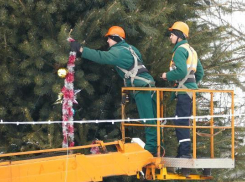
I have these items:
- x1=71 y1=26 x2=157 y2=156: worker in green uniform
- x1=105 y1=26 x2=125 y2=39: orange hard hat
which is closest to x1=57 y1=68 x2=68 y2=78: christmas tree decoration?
x1=71 y1=26 x2=157 y2=156: worker in green uniform

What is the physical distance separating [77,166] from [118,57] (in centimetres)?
173

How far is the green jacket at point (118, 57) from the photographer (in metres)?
7.60

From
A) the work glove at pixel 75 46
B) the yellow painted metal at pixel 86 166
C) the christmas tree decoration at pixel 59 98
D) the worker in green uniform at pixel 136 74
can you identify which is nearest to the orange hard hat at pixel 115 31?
the worker in green uniform at pixel 136 74

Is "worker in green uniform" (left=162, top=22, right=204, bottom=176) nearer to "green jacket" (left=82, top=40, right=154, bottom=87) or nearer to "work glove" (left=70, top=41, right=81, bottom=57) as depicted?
"green jacket" (left=82, top=40, right=154, bottom=87)

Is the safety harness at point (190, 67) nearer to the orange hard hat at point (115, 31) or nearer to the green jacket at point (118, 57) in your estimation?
the green jacket at point (118, 57)

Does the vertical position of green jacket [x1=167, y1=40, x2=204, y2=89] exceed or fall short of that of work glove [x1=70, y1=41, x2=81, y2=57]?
it falls short

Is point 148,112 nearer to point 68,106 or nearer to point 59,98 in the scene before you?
point 68,106

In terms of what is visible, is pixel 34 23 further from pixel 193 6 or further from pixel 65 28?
pixel 193 6

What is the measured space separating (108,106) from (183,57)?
1.68m

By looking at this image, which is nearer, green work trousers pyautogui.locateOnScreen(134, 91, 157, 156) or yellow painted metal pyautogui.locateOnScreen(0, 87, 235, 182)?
yellow painted metal pyautogui.locateOnScreen(0, 87, 235, 182)

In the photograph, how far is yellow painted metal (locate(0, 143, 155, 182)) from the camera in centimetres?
640

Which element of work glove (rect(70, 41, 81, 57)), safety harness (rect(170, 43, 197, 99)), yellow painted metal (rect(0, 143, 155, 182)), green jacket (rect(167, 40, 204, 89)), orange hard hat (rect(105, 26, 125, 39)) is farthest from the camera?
orange hard hat (rect(105, 26, 125, 39))

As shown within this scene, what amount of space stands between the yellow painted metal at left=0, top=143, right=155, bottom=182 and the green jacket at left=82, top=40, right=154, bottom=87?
1.07 m

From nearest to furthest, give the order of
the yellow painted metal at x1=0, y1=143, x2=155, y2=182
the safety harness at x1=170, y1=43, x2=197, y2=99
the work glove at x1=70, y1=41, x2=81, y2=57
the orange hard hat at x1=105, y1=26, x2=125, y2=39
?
1. the yellow painted metal at x1=0, y1=143, x2=155, y2=182
2. the work glove at x1=70, y1=41, x2=81, y2=57
3. the safety harness at x1=170, y1=43, x2=197, y2=99
4. the orange hard hat at x1=105, y1=26, x2=125, y2=39
